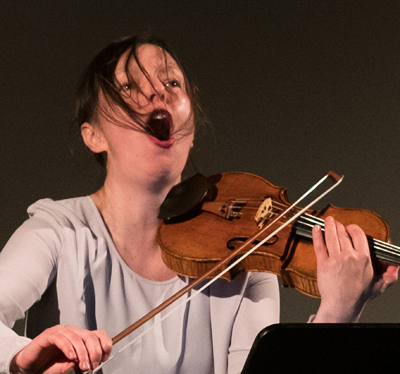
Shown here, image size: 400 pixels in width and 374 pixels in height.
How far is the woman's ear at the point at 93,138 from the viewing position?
128 centimetres

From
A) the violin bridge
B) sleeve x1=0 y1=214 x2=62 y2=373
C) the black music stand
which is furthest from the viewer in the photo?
the violin bridge

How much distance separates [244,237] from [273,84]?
67cm

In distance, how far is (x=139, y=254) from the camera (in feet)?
4.05

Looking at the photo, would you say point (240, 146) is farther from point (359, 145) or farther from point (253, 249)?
point (253, 249)

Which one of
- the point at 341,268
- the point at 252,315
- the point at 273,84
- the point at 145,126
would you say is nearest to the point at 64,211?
the point at 145,126

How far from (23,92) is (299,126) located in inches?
34.0

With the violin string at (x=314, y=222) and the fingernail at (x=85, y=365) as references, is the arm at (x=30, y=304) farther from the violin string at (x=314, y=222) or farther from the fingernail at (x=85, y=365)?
the violin string at (x=314, y=222)

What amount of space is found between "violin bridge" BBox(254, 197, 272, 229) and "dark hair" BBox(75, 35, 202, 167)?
1.19 feet

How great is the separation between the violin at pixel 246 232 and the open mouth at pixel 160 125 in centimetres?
15

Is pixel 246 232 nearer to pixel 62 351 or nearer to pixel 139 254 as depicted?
pixel 139 254

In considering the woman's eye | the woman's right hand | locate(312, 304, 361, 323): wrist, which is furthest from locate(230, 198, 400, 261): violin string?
the woman's right hand

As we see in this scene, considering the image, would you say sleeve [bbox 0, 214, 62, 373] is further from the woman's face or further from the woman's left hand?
the woman's left hand

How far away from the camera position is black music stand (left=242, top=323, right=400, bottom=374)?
1.80 ft

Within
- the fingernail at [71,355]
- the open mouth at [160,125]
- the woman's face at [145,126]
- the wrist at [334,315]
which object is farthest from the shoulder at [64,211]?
the wrist at [334,315]
